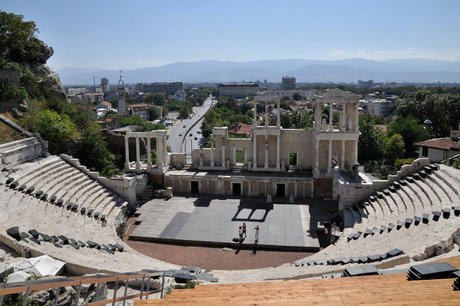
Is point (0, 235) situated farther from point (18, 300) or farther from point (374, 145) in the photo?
point (374, 145)

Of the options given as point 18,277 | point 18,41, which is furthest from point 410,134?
point 18,41

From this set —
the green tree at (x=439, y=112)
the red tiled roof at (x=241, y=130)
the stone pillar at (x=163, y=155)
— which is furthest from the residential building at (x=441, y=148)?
the red tiled roof at (x=241, y=130)

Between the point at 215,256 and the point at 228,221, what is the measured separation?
195 inches

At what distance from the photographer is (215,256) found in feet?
70.4

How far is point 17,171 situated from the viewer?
77.8 ft

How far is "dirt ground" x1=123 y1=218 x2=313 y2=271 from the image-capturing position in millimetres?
20422

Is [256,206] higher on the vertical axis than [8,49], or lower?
lower

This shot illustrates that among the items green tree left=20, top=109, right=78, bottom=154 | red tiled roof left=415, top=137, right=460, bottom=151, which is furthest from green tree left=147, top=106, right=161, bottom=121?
red tiled roof left=415, top=137, right=460, bottom=151

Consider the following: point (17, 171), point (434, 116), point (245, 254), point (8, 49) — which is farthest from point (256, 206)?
point (434, 116)

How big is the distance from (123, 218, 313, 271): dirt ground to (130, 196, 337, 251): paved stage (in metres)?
0.64

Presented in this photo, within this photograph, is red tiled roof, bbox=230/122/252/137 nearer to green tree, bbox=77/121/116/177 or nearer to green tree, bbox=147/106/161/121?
green tree, bbox=77/121/116/177

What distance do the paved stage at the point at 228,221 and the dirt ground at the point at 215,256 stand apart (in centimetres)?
64

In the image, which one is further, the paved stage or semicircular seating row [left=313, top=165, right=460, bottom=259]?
the paved stage

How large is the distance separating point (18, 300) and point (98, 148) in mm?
24049
